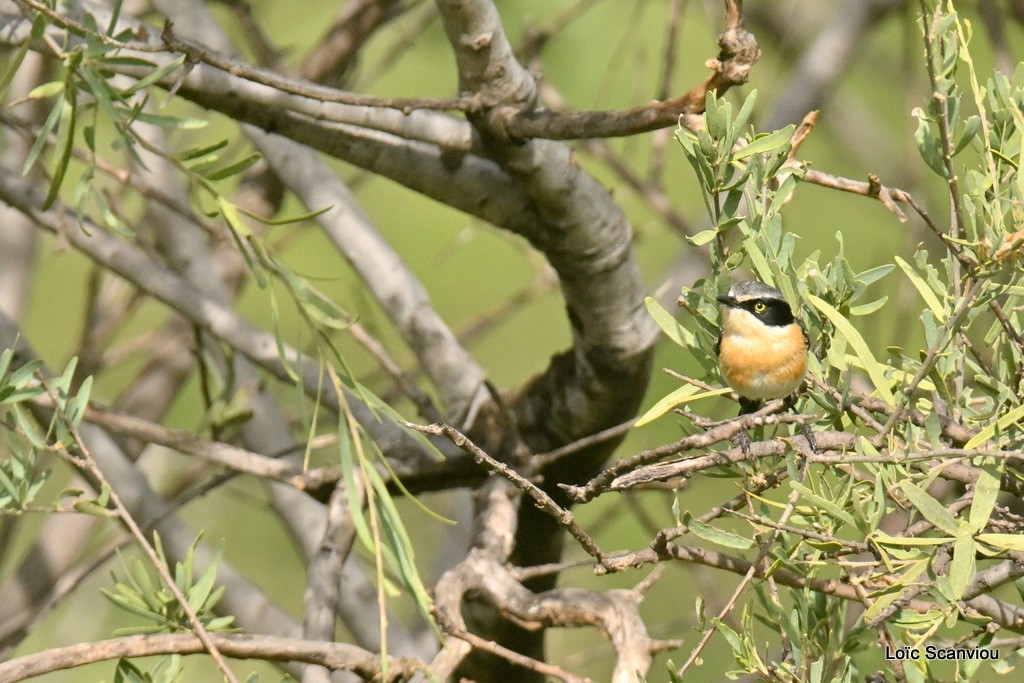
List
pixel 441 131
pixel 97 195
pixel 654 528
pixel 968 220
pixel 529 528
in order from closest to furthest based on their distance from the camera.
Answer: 1. pixel 968 220
2. pixel 97 195
3. pixel 441 131
4. pixel 529 528
5. pixel 654 528

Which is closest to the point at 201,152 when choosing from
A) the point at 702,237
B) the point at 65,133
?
the point at 65,133

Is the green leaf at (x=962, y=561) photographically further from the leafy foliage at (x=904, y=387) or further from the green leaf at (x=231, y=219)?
the green leaf at (x=231, y=219)

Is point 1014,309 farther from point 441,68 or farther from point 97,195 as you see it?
point 441,68

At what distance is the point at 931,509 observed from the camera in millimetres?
826

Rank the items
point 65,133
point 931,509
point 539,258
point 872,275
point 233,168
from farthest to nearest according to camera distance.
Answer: point 539,258 → point 233,168 → point 65,133 → point 872,275 → point 931,509

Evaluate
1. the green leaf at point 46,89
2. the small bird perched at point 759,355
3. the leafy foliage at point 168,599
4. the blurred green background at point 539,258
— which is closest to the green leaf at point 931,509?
the small bird perched at point 759,355

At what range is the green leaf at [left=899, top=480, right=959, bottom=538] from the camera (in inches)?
32.3

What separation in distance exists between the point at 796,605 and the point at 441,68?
3.26 meters

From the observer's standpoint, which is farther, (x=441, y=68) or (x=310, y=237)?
(x=310, y=237)

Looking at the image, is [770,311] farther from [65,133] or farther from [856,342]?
[65,133]

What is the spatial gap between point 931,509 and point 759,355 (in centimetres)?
35

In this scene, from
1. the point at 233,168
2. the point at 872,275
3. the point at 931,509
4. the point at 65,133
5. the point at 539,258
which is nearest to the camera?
the point at 931,509

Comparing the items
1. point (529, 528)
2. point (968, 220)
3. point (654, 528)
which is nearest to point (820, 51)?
point (654, 528)

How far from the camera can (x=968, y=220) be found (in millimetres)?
991
